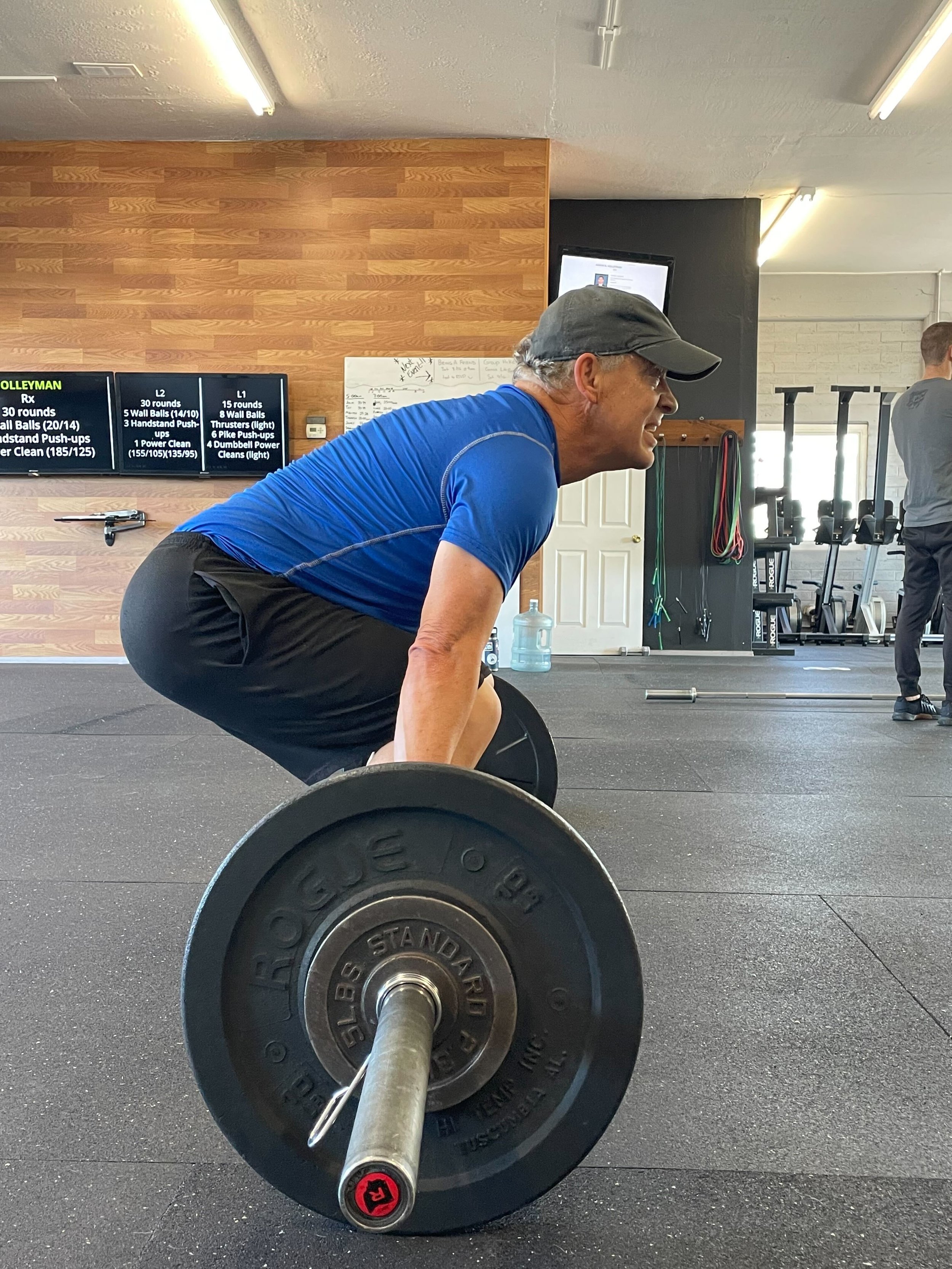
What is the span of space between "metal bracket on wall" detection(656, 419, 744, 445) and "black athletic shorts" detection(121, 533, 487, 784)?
16.2ft

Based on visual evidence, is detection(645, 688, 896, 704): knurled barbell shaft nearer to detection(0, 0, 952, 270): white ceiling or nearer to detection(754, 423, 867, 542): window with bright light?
detection(0, 0, 952, 270): white ceiling

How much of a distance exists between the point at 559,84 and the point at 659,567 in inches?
108

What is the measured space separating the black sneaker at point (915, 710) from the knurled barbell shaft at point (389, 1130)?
332 cm

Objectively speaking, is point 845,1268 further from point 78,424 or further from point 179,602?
point 78,424

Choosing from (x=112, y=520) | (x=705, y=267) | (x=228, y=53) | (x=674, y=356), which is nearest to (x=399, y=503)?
(x=674, y=356)

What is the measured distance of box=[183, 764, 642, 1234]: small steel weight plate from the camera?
716mm

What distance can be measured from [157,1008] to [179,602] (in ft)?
1.62

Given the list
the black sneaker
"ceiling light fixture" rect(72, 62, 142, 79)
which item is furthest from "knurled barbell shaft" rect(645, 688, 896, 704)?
"ceiling light fixture" rect(72, 62, 142, 79)

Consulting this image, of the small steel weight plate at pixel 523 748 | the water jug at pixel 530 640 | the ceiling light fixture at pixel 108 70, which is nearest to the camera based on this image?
the small steel weight plate at pixel 523 748

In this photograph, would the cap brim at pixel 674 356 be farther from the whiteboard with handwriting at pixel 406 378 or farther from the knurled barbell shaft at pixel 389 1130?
the whiteboard with handwriting at pixel 406 378

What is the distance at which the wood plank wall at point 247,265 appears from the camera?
499 centimetres

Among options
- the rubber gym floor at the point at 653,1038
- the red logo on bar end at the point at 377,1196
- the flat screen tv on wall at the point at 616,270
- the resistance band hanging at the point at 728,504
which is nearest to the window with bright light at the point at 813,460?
the resistance band hanging at the point at 728,504

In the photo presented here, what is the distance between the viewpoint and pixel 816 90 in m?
4.44

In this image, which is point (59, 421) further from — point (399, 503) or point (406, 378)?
point (399, 503)
